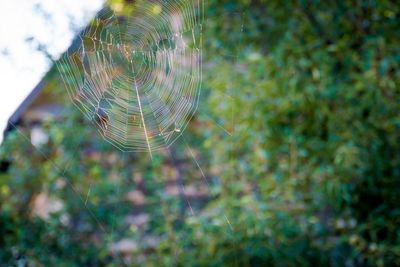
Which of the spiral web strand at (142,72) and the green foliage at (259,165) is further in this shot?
the green foliage at (259,165)

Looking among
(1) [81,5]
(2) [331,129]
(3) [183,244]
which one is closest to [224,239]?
(3) [183,244]

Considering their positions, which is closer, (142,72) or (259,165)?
(142,72)

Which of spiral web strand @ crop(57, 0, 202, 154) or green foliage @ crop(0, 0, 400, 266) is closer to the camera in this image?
spiral web strand @ crop(57, 0, 202, 154)

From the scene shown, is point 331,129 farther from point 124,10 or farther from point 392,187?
point 124,10
